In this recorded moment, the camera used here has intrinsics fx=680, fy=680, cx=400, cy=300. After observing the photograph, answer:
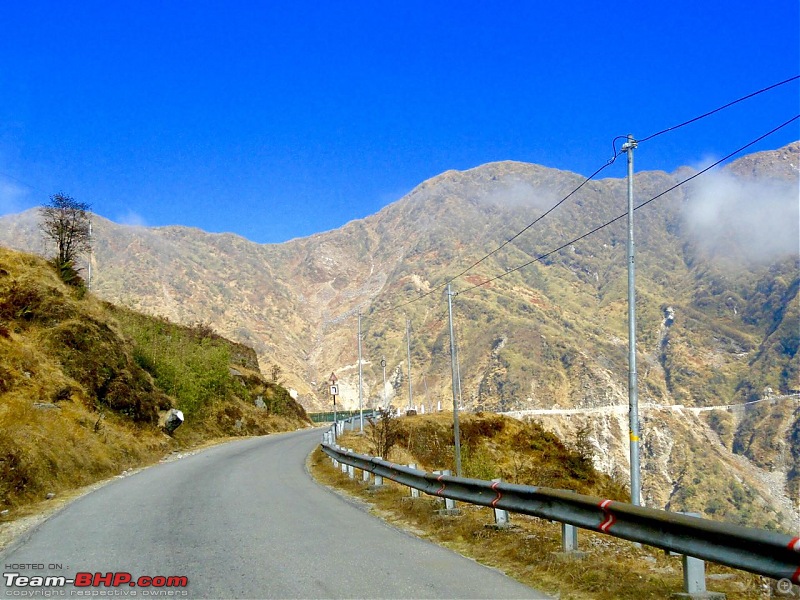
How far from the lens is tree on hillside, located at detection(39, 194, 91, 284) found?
3353 cm

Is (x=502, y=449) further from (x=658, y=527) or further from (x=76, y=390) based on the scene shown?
(x=658, y=527)

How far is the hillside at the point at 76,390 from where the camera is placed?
16984 mm

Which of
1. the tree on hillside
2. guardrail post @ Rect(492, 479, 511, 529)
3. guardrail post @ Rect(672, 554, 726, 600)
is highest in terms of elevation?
the tree on hillside

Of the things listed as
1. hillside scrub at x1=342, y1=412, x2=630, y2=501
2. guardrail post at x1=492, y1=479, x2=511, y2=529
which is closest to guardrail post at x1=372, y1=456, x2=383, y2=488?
guardrail post at x1=492, y1=479, x2=511, y2=529

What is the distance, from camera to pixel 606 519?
7.32 meters

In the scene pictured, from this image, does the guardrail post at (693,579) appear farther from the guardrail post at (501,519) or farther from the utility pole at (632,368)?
the utility pole at (632,368)

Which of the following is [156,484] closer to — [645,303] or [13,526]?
[13,526]

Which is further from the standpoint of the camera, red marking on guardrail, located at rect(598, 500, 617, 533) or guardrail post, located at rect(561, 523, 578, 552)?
guardrail post, located at rect(561, 523, 578, 552)

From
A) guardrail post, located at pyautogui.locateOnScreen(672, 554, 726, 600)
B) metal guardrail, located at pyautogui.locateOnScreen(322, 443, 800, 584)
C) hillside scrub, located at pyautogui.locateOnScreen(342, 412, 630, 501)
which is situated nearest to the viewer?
metal guardrail, located at pyautogui.locateOnScreen(322, 443, 800, 584)

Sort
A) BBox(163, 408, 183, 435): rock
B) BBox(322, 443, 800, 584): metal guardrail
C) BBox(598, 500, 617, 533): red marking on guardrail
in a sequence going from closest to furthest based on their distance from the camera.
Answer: BBox(322, 443, 800, 584): metal guardrail, BBox(598, 500, 617, 533): red marking on guardrail, BBox(163, 408, 183, 435): rock

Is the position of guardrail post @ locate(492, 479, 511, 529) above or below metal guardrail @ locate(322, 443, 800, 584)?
below

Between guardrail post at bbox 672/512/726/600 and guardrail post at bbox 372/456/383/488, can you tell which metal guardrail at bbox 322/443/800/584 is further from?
guardrail post at bbox 372/456/383/488

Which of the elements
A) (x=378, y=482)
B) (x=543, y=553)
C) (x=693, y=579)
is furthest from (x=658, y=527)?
(x=378, y=482)

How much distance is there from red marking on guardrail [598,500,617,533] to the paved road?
1092mm
